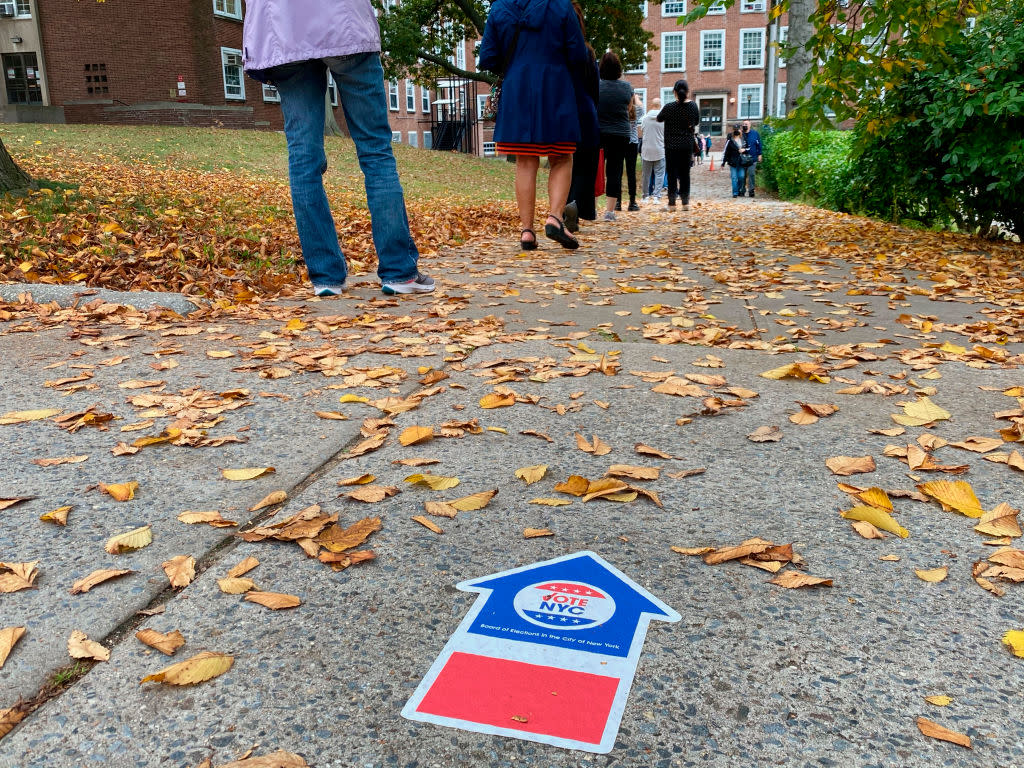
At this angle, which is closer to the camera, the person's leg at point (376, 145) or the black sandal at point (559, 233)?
the person's leg at point (376, 145)

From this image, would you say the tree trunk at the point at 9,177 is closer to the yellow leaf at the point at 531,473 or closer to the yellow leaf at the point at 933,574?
the yellow leaf at the point at 531,473

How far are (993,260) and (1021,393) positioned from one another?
12.4 feet

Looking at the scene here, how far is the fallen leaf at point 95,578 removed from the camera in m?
1.55

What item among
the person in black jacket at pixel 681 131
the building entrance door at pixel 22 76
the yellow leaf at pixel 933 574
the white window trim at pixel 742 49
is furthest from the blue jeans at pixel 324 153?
the white window trim at pixel 742 49

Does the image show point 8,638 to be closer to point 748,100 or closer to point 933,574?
point 933,574

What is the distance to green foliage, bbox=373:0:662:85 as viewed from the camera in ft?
83.1

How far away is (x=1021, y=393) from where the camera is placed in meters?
2.64

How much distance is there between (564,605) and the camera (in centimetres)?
151

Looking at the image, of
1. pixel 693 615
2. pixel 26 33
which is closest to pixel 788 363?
pixel 693 615

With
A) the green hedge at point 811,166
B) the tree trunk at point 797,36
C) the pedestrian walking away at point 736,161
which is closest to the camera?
the green hedge at point 811,166

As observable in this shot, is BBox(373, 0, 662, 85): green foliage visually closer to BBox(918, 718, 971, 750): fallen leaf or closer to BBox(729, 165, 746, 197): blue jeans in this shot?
BBox(729, 165, 746, 197): blue jeans

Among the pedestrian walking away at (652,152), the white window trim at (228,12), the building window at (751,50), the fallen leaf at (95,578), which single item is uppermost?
the building window at (751,50)

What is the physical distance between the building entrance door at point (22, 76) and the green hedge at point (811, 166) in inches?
1074

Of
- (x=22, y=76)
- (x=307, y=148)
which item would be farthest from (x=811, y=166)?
(x=22, y=76)
